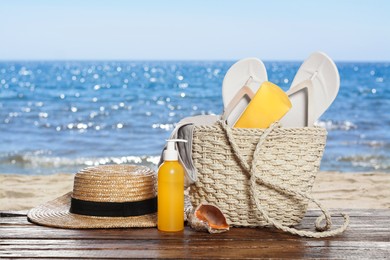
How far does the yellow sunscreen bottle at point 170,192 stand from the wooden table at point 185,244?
4cm

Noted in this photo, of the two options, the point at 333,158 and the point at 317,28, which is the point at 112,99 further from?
the point at 317,28

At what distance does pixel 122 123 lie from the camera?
1221 cm

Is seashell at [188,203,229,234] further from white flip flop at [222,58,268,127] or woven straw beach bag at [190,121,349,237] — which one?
white flip flop at [222,58,268,127]

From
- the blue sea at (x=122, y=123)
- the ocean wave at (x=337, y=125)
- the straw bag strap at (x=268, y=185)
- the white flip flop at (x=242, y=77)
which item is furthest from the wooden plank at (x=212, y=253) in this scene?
the ocean wave at (x=337, y=125)

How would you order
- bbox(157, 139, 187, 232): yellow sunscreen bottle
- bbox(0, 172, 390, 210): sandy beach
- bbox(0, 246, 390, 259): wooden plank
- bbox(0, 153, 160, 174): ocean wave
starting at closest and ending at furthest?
bbox(0, 246, 390, 259): wooden plank, bbox(157, 139, 187, 232): yellow sunscreen bottle, bbox(0, 172, 390, 210): sandy beach, bbox(0, 153, 160, 174): ocean wave

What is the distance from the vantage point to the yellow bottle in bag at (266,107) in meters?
2.56

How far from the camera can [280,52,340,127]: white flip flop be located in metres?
2.61

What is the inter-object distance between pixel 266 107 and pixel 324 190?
3.53m

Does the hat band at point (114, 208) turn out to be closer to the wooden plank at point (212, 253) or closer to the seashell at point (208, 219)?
the seashell at point (208, 219)

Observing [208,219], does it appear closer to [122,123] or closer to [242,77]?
[242,77]

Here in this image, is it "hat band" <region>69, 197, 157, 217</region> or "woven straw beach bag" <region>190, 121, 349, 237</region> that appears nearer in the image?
"woven straw beach bag" <region>190, 121, 349, 237</region>

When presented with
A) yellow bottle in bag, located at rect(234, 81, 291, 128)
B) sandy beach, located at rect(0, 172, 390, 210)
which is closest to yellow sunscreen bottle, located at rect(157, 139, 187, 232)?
yellow bottle in bag, located at rect(234, 81, 291, 128)

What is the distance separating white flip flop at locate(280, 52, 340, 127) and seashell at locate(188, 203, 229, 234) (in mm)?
398

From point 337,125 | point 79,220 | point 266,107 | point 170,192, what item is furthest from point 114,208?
point 337,125
